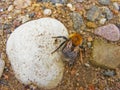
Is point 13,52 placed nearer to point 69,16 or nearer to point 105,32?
point 69,16

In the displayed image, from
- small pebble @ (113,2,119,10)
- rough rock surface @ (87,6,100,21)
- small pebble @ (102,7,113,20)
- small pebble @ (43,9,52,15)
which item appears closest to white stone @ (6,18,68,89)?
small pebble @ (43,9,52,15)

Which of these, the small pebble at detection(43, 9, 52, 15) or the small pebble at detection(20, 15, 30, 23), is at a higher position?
the small pebble at detection(43, 9, 52, 15)

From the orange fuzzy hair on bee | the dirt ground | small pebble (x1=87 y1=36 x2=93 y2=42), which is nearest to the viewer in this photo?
the orange fuzzy hair on bee

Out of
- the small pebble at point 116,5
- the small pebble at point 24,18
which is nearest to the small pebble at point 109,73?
the small pebble at point 116,5

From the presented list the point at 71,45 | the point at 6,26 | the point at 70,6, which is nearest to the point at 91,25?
the point at 70,6

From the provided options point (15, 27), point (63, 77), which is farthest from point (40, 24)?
point (63, 77)

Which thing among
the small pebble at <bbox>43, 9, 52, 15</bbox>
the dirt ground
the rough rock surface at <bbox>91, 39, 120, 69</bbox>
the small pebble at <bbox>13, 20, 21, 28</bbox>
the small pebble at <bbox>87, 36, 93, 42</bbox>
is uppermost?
the small pebble at <bbox>43, 9, 52, 15</bbox>

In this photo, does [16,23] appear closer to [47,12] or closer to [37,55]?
[47,12]

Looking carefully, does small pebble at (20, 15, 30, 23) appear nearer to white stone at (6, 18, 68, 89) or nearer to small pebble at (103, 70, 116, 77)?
white stone at (6, 18, 68, 89)
